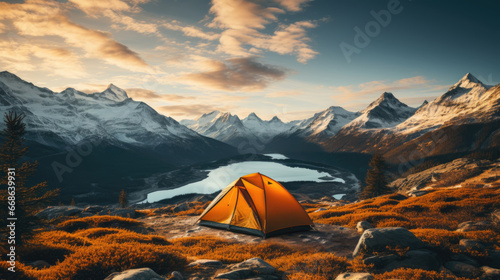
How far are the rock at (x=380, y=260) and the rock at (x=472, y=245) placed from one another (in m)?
2.98

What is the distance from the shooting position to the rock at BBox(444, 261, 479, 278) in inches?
305

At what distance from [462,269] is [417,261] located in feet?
4.15

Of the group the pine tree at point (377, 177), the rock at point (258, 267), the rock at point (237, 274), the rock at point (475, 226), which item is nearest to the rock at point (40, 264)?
the rock at point (237, 274)

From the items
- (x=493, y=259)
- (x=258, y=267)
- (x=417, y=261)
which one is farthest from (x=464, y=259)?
(x=258, y=267)

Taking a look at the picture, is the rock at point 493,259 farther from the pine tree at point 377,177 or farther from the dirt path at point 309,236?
the pine tree at point 377,177

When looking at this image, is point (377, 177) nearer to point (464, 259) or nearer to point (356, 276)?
point (464, 259)

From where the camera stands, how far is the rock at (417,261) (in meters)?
8.45

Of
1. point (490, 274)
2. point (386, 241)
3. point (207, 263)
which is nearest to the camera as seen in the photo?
point (490, 274)

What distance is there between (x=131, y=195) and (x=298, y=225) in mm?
192730

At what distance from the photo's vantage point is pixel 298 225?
16.0 meters

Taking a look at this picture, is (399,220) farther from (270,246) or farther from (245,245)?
(245,245)

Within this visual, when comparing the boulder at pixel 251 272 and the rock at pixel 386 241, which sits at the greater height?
the rock at pixel 386 241

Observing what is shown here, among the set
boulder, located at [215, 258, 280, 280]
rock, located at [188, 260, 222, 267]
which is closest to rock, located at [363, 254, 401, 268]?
boulder, located at [215, 258, 280, 280]

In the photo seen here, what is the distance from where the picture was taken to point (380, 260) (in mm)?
8938
